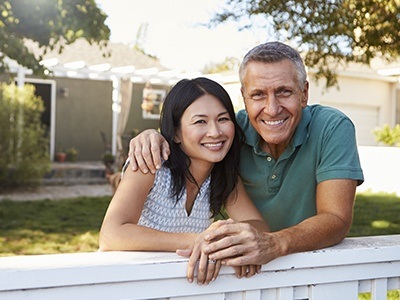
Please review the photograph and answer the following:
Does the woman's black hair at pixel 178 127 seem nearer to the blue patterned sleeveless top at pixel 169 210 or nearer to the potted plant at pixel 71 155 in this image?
the blue patterned sleeveless top at pixel 169 210

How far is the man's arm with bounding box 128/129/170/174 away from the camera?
2162mm

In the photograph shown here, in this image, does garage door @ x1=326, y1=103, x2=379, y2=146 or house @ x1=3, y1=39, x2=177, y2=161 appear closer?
house @ x1=3, y1=39, x2=177, y2=161

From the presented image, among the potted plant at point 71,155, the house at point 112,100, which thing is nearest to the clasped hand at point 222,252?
the house at point 112,100

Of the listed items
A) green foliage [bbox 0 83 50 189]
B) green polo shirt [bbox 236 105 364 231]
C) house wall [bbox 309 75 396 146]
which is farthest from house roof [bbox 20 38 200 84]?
green polo shirt [bbox 236 105 364 231]

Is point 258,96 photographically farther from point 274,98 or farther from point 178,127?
point 178,127

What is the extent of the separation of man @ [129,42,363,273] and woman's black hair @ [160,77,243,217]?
0.10 metres

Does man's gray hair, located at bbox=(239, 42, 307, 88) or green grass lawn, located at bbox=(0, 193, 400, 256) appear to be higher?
man's gray hair, located at bbox=(239, 42, 307, 88)

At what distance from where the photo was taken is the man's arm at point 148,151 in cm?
216

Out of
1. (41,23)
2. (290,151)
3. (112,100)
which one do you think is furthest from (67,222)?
(112,100)

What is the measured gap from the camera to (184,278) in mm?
1602

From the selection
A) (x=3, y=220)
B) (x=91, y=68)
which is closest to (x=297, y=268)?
(x=3, y=220)

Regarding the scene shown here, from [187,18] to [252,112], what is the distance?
19.5 ft

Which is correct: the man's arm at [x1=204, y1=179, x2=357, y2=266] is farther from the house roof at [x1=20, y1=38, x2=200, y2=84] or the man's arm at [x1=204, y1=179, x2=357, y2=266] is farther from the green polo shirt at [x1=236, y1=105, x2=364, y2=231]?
the house roof at [x1=20, y1=38, x2=200, y2=84]

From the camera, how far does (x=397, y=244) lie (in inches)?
76.2
